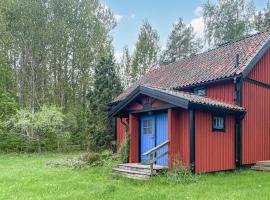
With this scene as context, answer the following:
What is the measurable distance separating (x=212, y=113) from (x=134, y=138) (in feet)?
11.9

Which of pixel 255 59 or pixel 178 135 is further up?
pixel 255 59

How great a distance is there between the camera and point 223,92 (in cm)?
1274

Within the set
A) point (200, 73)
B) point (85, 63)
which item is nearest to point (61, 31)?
point (85, 63)

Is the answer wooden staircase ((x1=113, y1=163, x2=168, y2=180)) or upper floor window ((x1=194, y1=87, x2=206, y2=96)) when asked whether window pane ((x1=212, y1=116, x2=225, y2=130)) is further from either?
wooden staircase ((x1=113, y1=163, x2=168, y2=180))

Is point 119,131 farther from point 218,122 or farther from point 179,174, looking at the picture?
point 179,174

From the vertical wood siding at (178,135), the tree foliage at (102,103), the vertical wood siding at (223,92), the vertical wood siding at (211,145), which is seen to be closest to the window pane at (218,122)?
the vertical wood siding at (211,145)

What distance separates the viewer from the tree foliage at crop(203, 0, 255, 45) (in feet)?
104

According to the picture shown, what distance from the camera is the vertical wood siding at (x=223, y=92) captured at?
12484 millimetres

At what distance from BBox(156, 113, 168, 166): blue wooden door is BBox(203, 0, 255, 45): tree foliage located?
22.7 m

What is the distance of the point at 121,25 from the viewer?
31984 mm

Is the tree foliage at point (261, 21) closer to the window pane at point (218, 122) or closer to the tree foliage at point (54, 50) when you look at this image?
the tree foliage at point (54, 50)

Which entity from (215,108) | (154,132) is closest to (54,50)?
(154,132)

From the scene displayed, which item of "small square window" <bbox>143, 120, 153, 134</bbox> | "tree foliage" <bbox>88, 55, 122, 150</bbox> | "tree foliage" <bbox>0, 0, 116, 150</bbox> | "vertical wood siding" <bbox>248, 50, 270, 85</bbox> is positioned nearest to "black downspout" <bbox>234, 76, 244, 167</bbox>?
"vertical wood siding" <bbox>248, 50, 270, 85</bbox>

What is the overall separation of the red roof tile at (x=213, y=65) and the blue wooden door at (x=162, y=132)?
2.84 m
